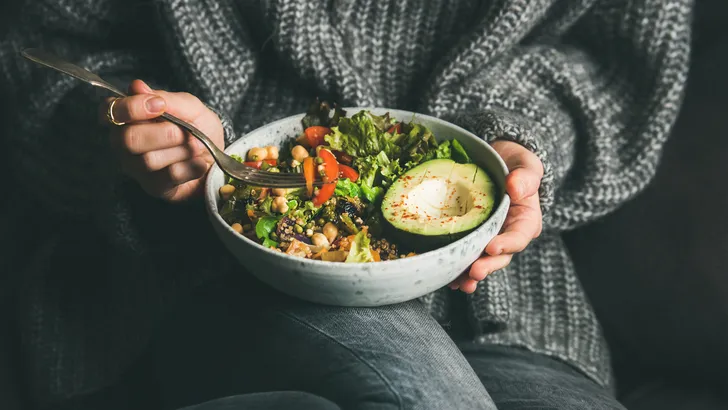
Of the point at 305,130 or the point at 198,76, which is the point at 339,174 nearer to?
the point at 305,130

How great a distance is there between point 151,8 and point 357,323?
588mm

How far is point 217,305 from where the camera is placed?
95 centimetres

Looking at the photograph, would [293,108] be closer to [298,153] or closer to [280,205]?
[298,153]

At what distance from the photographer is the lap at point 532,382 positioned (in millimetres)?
895

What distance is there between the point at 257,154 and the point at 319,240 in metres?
0.18

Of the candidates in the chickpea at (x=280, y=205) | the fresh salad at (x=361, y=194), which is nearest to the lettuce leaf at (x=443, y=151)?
the fresh salad at (x=361, y=194)

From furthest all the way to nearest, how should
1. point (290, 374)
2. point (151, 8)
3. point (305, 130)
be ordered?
point (151, 8) → point (305, 130) → point (290, 374)

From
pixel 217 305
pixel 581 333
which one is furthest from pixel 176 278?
pixel 581 333

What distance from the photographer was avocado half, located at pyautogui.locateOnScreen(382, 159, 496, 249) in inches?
28.7

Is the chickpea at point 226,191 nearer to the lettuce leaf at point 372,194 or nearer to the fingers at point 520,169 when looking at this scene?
the lettuce leaf at point 372,194

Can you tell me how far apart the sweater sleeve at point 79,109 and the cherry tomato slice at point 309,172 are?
0.61 ft

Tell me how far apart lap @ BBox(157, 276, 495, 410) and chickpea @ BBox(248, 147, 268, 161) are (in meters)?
0.18

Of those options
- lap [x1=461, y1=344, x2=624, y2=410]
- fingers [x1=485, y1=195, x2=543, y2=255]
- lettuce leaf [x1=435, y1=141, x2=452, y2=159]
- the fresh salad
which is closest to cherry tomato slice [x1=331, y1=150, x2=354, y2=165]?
the fresh salad

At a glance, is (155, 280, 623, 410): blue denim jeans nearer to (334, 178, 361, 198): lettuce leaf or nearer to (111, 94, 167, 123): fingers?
(334, 178, 361, 198): lettuce leaf
